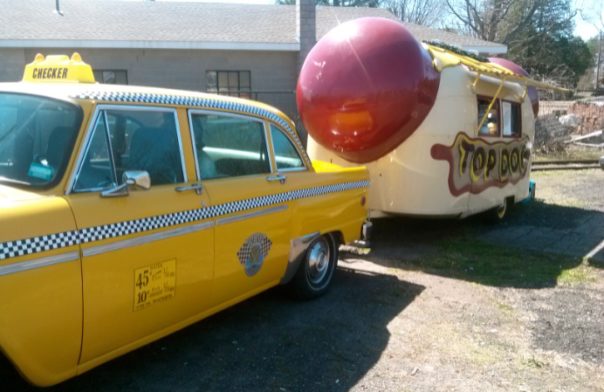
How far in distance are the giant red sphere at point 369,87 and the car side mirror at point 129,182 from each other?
3.86 meters

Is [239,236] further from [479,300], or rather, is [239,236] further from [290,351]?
[479,300]

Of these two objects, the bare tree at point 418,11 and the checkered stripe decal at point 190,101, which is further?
the bare tree at point 418,11

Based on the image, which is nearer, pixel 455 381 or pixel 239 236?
pixel 455 381

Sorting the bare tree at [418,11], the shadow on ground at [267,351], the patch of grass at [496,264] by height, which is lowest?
the patch of grass at [496,264]

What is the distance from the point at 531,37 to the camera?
134 ft

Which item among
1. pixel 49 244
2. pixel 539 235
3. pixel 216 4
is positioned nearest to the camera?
pixel 49 244

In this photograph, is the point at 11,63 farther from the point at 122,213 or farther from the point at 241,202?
the point at 122,213

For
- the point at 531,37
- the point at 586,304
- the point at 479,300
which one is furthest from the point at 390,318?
the point at 531,37

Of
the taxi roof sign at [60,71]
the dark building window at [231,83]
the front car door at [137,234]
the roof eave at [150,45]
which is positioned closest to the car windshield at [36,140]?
the front car door at [137,234]

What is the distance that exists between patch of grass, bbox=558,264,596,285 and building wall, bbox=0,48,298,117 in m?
11.6

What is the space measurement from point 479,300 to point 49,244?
4.17 meters

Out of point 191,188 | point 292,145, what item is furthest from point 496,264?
point 191,188

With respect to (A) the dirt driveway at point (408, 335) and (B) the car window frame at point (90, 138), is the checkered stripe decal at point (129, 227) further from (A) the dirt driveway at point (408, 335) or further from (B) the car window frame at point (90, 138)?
(A) the dirt driveway at point (408, 335)

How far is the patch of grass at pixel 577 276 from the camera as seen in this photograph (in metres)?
6.14
